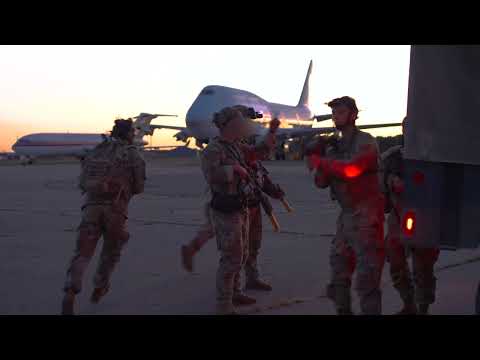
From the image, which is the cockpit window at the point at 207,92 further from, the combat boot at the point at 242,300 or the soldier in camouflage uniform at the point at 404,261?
the soldier in camouflage uniform at the point at 404,261

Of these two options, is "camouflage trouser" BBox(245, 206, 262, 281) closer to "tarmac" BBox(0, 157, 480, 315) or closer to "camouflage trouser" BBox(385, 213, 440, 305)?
"tarmac" BBox(0, 157, 480, 315)

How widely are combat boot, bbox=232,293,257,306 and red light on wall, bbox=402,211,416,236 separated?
210 centimetres

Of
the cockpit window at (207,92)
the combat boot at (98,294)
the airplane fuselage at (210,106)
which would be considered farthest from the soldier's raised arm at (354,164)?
the cockpit window at (207,92)

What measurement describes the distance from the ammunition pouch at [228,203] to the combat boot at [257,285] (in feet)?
4.88

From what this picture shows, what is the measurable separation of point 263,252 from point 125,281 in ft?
7.85

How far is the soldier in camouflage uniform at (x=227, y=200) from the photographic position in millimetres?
5062

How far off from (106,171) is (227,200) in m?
1.12

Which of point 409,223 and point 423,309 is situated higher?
point 409,223

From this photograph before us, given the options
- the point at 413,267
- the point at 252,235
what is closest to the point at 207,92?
the point at 252,235

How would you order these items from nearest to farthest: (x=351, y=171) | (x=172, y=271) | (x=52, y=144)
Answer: (x=351, y=171)
(x=172, y=271)
(x=52, y=144)

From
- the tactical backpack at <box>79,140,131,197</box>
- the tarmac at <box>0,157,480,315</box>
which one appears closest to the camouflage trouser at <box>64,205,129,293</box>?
the tactical backpack at <box>79,140,131,197</box>

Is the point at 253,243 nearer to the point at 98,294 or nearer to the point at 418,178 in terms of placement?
the point at 98,294

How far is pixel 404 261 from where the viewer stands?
16.7 ft
